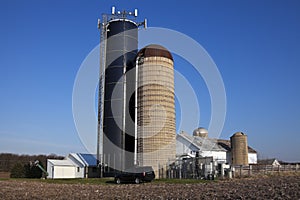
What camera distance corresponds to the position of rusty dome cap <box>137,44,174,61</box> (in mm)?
38656

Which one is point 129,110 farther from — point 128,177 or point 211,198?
point 211,198

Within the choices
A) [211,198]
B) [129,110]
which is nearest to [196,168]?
[129,110]

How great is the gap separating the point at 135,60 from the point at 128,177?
14614 millimetres

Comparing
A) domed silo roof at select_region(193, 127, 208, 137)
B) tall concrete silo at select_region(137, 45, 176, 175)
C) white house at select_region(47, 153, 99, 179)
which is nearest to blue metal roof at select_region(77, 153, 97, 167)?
white house at select_region(47, 153, 99, 179)

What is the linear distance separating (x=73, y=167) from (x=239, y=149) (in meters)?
25.5

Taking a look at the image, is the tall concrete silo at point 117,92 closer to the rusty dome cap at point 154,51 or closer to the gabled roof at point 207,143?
the rusty dome cap at point 154,51

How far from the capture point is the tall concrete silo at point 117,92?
37906 millimetres

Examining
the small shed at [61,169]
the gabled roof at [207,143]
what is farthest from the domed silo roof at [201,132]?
the small shed at [61,169]

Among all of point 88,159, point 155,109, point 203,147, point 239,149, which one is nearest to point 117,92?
point 155,109

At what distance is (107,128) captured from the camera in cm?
3878

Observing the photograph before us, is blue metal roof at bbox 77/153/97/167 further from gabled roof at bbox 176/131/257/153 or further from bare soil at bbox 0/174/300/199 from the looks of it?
bare soil at bbox 0/174/300/199

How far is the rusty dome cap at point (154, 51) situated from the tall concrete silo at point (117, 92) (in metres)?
1.66

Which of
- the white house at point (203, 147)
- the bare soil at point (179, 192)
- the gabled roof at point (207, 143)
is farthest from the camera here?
the gabled roof at point (207, 143)

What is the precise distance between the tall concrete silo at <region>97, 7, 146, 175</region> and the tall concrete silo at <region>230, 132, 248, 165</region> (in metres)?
23.7
